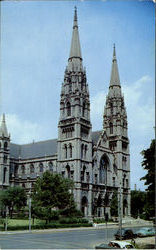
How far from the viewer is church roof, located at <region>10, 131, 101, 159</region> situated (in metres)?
77.9

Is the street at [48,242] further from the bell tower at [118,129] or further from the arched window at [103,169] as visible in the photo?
the bell tower at [118,129]

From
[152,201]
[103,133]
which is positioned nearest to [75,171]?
[103,133]

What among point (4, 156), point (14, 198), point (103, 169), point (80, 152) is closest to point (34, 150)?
point (4, 156)

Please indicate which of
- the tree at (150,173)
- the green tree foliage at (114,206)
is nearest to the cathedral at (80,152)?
the green tree foliage at (114,206)

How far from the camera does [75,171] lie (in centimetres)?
6450

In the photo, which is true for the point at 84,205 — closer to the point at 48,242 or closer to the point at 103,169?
the point at 103,169

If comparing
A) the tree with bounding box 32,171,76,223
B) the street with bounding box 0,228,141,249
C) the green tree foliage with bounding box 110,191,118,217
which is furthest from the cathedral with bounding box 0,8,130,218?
the street with bounding box 0,228,141,249

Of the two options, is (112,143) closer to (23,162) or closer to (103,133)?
(103,133)

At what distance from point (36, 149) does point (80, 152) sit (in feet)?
64.4

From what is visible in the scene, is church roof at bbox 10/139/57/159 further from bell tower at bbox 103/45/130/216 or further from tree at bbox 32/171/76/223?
tree at bbox 32/171/76/223

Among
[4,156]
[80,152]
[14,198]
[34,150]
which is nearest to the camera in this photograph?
[14,198]

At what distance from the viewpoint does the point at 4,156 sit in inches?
2884

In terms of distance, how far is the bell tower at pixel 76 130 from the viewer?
65.4 meters

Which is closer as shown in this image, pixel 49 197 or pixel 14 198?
pixel 49 197
